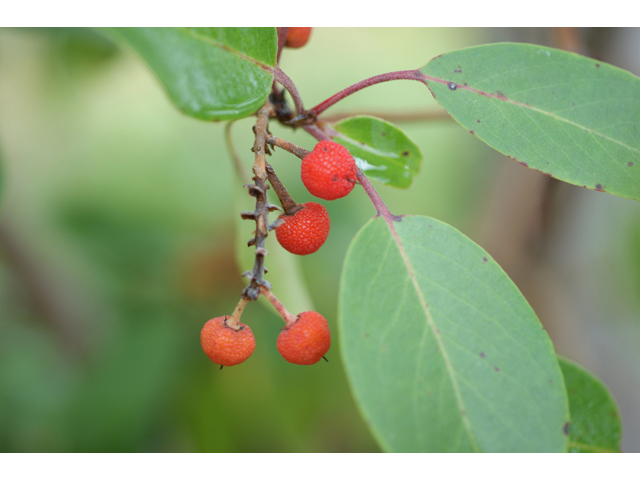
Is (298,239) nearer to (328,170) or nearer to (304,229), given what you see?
(304,229)

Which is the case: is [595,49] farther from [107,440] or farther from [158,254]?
[107,440]

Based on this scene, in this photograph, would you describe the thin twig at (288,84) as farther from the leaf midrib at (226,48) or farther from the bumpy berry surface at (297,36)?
the bumpy berry surface at (297,36)

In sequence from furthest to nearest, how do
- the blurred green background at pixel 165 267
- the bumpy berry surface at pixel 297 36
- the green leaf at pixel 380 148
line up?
the blurred green background at pixel 165 267 → the bumpy berry surface at pixel 297 36 → the green leaf at pixel 380 148

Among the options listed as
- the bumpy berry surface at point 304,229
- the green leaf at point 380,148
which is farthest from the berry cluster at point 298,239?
the green leaf at point 380,148

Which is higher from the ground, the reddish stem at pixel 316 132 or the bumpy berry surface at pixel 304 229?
the reddish stem at pixel 316 132

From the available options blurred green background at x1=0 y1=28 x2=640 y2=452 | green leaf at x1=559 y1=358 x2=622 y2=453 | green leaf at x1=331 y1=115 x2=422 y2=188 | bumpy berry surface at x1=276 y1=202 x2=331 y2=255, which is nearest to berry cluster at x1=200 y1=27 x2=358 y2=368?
bumpy berry surface at x1=276 y1=202 x2=331 y2=255

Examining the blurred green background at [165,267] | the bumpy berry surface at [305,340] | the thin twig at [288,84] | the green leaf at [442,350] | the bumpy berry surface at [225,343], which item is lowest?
the blurred green background at [165,267]

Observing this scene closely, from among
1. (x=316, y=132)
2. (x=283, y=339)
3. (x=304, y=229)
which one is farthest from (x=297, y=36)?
(x=283, y=339)
